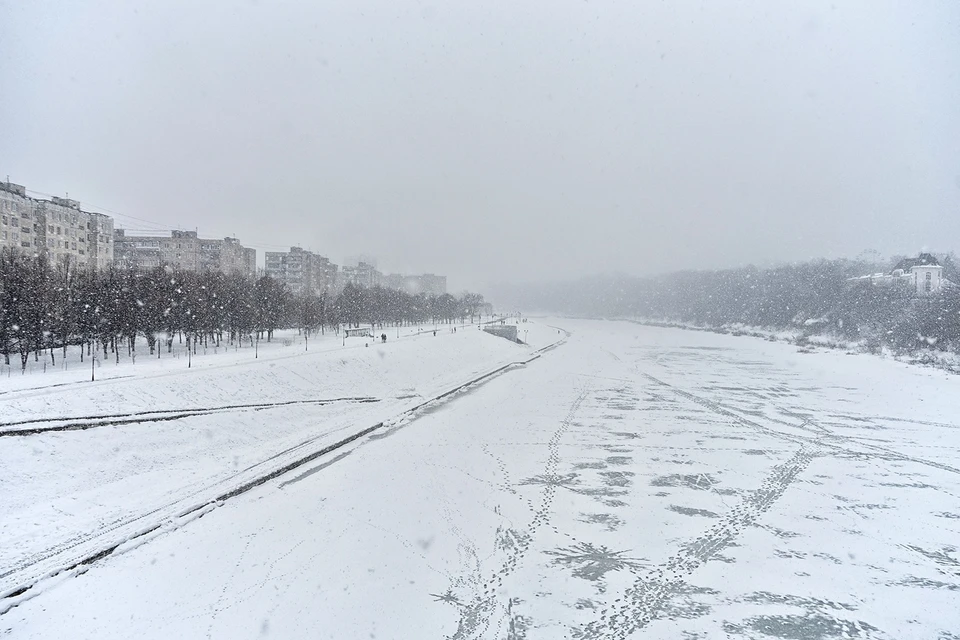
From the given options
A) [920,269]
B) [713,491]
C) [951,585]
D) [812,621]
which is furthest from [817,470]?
[920,269]

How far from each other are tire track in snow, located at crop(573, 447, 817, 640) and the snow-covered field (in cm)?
5

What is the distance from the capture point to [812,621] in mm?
8422

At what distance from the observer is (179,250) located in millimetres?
107188

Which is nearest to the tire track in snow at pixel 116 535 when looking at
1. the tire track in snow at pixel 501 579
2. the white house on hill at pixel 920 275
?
the tire track in snow at pixel 501 579

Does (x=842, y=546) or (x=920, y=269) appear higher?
(x=920, y=269)

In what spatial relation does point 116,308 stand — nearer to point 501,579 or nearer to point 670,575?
point 501,579

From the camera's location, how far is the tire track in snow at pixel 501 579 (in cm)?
823

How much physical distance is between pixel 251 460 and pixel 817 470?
17.1 meters

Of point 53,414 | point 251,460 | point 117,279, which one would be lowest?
point 251,460

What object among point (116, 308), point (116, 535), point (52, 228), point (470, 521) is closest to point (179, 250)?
point (52, 228)

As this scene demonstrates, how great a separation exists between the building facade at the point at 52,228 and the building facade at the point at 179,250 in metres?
18.0

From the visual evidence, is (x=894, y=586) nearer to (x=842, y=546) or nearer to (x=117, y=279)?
(x=842, y=546)

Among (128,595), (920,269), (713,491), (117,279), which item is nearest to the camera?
(128,595)

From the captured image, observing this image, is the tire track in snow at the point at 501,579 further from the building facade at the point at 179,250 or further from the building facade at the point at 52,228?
the building facade at the point at 179,250
